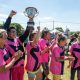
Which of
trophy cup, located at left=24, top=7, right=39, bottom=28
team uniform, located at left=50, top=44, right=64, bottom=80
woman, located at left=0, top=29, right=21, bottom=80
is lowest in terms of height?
team uniform, located at left=50, top=44, right=64, bottom=80

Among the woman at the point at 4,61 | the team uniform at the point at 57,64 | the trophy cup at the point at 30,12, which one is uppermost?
the trophy cup at the point at 30,12

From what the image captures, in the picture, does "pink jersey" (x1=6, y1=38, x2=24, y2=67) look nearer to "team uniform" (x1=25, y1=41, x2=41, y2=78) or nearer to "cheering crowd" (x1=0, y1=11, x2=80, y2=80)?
"cheering crowd" (x1=0, y1=11, x2=80, y2=80)

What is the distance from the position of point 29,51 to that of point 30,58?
0.18m

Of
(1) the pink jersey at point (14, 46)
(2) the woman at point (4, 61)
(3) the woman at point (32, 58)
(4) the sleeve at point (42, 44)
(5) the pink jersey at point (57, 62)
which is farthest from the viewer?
(4) the sleeve at point (42, 44)

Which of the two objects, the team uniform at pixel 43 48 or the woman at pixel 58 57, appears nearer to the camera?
the woman at pixel 58 57

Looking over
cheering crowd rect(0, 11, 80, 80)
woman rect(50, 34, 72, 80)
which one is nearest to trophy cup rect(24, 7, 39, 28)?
cheering crowd rect(0, 11, 80, 80)

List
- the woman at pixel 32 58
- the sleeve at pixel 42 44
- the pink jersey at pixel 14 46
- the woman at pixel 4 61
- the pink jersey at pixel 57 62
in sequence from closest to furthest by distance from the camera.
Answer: the woman at pixel 4 61, the pink jersey at pixel 14 46, the woman at pixel 32 58, the pink jersey at pixel 57 62, the sleeve at pixel 42 44

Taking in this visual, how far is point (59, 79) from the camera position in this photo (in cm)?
751

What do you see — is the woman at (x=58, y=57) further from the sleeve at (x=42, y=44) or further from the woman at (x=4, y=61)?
the woman at (x=4, y=61)

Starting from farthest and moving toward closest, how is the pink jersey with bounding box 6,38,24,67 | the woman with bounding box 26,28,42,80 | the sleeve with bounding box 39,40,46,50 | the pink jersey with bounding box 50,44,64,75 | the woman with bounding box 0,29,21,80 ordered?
the sleeve with bounding box 39,40,46,50
the pink jersey with bounding box 50,44,64,75
the woman with bounding box 26,28,42,80
the pink jersey with bounding box 6,38,24,67
the woman with bounding box 0,29,21,80

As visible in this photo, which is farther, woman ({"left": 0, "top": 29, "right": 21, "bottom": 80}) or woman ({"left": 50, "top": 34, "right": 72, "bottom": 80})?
woman ({"left": 50, "top": 34, "right": 72, "bottom": 80})

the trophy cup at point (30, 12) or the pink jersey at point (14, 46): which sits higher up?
the trophy cup at point (30, 12)

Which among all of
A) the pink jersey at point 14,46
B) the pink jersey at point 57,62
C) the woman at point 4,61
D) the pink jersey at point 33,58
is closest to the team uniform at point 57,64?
the pink jersey at point 57,62

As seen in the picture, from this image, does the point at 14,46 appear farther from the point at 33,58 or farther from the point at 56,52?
the point at 56,52
